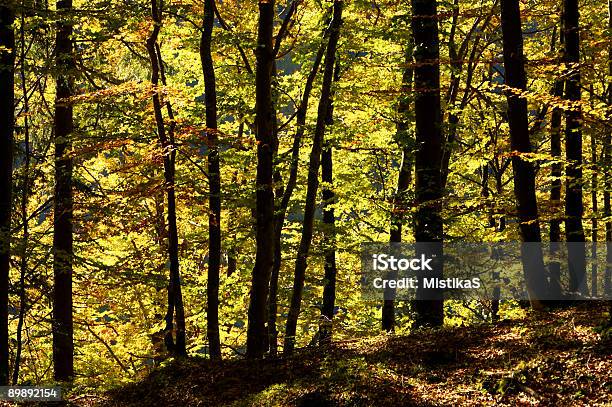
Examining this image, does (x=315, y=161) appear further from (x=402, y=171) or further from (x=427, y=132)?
(x=402, y=171)

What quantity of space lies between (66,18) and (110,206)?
482cm

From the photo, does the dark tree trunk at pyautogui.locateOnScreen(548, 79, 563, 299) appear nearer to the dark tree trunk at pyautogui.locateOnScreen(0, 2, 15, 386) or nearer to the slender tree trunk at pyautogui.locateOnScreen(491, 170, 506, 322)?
the slender tree trunk at pyautogui.locateOnScreen(491, 170, 506, 322)

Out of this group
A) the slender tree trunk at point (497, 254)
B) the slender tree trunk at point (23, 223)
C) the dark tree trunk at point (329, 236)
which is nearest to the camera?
the slender tree trunk at point (23, 223)

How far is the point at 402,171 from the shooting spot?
51.6ft

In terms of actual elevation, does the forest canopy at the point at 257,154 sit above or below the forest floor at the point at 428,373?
above

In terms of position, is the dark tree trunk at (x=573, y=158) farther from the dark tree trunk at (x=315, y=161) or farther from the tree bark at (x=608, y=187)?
the dark tree trunk at (x=315, y=161)

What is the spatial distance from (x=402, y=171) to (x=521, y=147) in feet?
18.8

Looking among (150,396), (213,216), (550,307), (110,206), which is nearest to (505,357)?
(550,307)

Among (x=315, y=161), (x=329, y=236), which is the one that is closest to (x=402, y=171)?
(x=329, y=236)

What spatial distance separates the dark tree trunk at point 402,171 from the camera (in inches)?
446

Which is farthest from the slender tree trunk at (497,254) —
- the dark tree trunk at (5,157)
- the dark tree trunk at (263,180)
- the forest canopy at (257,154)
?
the dark tree trunk at (5,157)

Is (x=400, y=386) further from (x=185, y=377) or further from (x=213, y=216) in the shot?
(x=213, y=216)

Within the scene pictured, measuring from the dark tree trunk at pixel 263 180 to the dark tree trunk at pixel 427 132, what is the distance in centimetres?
260

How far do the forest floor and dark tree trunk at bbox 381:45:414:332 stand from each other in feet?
9.17
